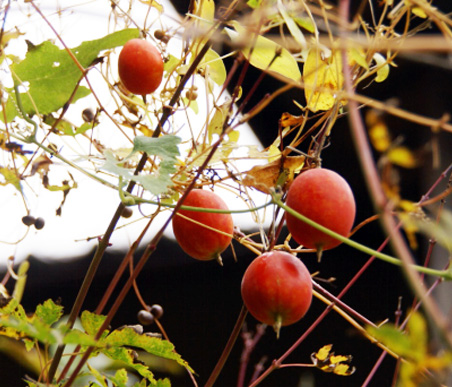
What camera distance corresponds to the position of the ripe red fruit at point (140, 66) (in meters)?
0.47

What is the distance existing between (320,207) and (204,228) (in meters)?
0.11

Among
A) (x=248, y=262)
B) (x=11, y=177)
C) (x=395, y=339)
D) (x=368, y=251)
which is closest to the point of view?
(x=395, y=339)

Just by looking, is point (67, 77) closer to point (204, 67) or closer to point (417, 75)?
point (204, 67)

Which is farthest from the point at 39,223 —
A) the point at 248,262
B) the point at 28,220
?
the point at 248,262

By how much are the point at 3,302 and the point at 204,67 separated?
1.00 feet

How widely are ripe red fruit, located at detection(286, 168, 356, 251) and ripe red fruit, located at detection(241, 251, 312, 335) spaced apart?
1.2 inches

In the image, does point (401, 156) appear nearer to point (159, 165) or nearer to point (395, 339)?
point (395, 339)

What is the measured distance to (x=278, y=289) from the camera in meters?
0.39

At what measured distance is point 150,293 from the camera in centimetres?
152

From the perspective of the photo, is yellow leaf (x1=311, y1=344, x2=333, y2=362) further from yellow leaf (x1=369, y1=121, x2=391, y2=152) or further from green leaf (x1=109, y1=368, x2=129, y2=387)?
yellow leaf (x1=369, y1=121, x2=391, y2=152)

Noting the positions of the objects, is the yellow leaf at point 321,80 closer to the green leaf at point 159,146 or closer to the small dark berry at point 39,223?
the green leaf at point 159,146

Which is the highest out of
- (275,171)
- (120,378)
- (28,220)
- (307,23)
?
(307,23)

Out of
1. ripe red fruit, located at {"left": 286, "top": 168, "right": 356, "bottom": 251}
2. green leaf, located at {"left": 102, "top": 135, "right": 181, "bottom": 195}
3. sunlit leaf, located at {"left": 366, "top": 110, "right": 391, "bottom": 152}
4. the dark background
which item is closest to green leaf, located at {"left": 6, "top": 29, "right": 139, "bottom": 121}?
green leaf, located at {"left": 102, "top": 135, "right": 181, "bottom": 195}

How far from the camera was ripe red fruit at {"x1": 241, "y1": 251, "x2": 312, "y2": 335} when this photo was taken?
15.2 inches
